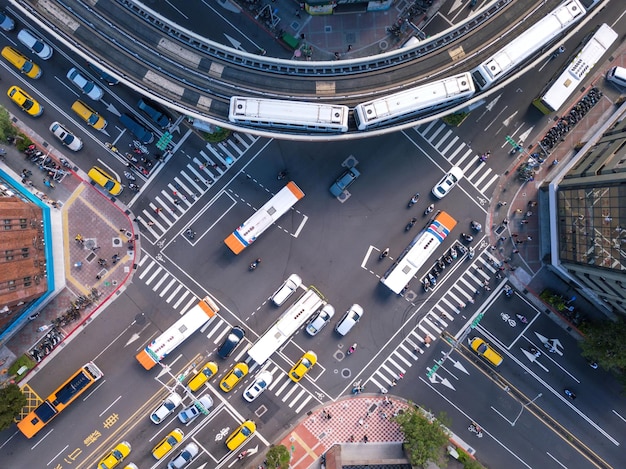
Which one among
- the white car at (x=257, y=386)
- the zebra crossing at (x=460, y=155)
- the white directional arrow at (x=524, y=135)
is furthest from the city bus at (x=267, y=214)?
the white directional arrow at (x=524, y=135)

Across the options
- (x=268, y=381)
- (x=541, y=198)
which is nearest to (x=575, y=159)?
(x=541, y=198)

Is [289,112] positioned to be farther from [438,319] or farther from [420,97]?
[438,319]

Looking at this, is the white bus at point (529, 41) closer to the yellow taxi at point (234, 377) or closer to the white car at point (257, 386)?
the white car at point (257, 386)

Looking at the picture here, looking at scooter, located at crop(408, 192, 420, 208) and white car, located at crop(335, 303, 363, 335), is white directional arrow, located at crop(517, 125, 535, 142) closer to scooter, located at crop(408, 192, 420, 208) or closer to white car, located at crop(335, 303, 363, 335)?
scooter, located at crop(408, 192, 420, 208)

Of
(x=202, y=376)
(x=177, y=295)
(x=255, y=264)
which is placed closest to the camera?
(x=202, y=376)

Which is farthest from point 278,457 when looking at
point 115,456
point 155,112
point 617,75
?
point 617,75

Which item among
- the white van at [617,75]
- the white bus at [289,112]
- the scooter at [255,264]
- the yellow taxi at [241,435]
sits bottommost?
the yellow taxi at [241,435]

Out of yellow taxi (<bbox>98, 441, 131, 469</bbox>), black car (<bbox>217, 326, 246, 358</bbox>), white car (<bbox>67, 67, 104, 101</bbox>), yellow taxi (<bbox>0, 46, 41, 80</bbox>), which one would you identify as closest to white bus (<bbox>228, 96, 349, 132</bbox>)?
white car (<bbox>67, 67, 104, 101</bbox>)
